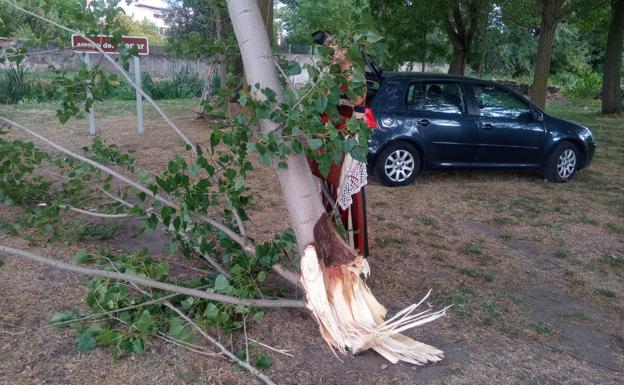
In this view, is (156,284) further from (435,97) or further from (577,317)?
(435,97)

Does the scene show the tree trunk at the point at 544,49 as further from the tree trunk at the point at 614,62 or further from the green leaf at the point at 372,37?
the green leaf at the point at 372,37

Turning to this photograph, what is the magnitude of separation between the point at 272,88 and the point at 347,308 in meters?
1.35

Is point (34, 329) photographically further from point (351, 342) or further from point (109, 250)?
point (351, 342)

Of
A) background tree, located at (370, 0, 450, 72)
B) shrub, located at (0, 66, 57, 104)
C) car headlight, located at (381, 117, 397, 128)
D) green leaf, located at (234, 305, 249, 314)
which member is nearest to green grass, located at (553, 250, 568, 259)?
car headlight, located at (381, 117, 397, 128)

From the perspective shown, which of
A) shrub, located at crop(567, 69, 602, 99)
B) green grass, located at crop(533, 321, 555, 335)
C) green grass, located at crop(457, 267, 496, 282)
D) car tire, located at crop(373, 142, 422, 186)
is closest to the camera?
green grass, located at crop(533, 321, 555, 335)

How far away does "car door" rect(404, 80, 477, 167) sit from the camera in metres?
7.75

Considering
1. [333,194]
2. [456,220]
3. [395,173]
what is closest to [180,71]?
Answer: [395,173]

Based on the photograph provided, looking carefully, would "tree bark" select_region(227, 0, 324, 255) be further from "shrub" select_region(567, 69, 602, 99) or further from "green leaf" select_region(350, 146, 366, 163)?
"shrub" select_region(567, 69, 602, 99)

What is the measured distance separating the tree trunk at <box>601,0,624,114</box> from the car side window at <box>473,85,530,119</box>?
36.5 feet

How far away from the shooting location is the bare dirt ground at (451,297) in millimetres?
3070

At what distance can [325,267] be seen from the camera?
11.2ft

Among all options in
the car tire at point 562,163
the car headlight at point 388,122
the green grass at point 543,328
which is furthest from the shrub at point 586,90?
the green grass at point 543,328

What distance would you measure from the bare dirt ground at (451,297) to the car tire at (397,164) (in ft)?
0.75

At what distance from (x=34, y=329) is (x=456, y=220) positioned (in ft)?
14.5
